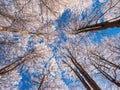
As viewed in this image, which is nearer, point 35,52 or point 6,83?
point 6,83

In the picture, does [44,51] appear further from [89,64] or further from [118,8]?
[118,8]

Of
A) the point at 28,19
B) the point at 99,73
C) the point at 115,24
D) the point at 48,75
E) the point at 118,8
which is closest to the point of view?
the point at 115,24

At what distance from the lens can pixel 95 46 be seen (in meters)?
15.2

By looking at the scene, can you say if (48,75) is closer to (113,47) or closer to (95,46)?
(95,46)

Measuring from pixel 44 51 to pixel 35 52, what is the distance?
4.00 ft

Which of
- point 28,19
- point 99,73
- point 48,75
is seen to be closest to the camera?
point 28,19

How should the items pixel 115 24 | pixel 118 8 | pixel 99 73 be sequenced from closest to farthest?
pixel 115 24, pixel 118 8, pixel 99 73

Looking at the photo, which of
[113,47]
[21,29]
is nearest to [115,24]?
[21,29]

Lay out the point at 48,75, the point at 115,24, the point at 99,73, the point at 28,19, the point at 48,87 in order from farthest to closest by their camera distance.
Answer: the point at 48,75
the point at 48,87
the point at 99,73
the point at 28,19
the point at 115,24

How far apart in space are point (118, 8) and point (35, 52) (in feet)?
25.1

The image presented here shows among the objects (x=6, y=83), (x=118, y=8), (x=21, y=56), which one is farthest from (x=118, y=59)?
(x=6, y=83)

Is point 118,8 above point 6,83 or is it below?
above

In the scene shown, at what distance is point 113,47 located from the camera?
14.3 m

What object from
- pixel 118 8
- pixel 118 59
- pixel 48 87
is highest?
pixel 118 8
